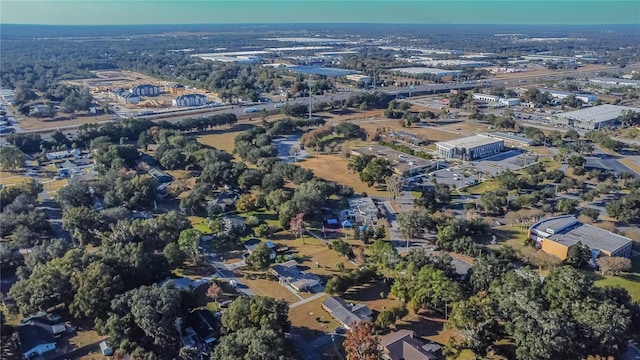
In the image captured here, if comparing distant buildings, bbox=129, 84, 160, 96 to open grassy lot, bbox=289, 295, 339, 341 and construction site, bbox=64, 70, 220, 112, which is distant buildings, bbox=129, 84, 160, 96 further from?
open grassy lot, bbox=289, 295, 339, 341

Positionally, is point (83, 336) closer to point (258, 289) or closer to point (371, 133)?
point (258, 289)

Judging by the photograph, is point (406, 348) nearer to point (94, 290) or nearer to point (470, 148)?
point (94, 290)

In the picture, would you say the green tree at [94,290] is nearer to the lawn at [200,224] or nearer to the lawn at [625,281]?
the lawn at [200,224]

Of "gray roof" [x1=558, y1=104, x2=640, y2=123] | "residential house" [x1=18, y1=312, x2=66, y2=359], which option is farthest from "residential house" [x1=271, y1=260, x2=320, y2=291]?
"gray roof" [x1=558, y1=104, x2=640, y2=123]

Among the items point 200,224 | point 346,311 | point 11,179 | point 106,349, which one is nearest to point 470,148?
point 200,224

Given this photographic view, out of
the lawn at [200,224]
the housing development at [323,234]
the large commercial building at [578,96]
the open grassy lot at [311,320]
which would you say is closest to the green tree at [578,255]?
the housing development at [323,234]
